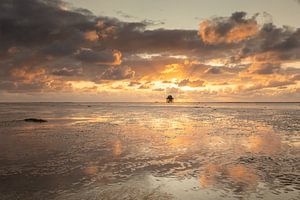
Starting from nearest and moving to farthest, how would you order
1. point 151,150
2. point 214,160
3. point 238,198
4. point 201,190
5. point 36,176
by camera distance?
point 238,198, point 201,190, point 36,176, point 214,160, point 151,150

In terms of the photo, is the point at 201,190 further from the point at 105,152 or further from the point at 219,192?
the point at 105,152

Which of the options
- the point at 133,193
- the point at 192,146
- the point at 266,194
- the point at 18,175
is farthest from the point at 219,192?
the point at 192,146

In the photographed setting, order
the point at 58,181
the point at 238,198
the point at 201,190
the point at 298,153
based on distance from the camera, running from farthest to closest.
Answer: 1. the point at 298,153
2. the point at 58,181
3. the point at 201,190
4. the point at 238,198

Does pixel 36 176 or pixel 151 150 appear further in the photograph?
pixel 151 150

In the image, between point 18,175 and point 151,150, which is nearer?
point 18,175

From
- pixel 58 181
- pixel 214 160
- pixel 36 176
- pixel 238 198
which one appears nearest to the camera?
pixel 238 198

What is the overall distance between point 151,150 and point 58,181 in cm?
1070

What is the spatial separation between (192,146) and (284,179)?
38.8 ft

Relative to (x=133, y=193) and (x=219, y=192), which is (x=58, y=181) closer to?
(x=133, y=193)

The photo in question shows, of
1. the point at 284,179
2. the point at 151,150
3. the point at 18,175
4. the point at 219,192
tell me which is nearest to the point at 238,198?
the point at 219,192

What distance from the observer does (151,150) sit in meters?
24.1

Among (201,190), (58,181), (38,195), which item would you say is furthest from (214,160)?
(38,195)

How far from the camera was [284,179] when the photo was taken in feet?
49.1

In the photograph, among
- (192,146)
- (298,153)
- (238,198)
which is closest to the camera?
(238,198)
